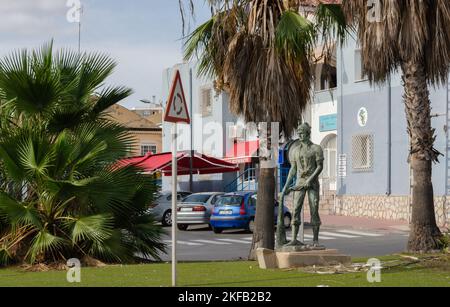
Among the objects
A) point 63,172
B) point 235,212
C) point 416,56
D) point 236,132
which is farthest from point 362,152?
point 63,172

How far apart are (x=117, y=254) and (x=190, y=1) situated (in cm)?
497

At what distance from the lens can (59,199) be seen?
1489 cm

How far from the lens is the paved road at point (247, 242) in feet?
72.5

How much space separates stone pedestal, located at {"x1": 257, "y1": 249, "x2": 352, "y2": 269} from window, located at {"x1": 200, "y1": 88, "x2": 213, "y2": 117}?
34962 mm

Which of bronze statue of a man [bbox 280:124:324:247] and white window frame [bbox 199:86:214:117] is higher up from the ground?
white window frame [bbox 199:86:214:117]

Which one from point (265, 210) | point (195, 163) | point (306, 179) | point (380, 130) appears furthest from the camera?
Result: point (195, 163)

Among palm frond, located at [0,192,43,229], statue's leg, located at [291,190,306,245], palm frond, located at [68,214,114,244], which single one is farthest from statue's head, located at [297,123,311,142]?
palm frond, located at [0,192,43,229]

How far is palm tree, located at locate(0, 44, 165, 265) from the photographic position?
14648 mm

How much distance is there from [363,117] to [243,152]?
9588 millimetres

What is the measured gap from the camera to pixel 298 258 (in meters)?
13.4

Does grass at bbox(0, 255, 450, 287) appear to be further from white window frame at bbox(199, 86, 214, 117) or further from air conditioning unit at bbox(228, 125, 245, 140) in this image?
white window frame at bbox(199, 86, 214, 117)

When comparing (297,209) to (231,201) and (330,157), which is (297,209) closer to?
(231,201)
